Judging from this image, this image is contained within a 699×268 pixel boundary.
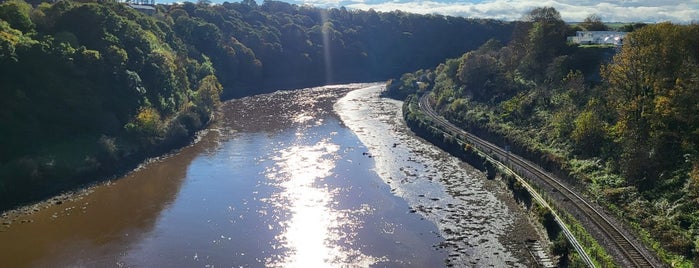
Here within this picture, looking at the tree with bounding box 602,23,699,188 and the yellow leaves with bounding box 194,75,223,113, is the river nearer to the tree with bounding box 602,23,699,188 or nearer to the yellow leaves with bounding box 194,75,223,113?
the tree with bounding box 602,23,699,188

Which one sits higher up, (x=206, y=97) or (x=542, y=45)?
(x=542, y=45)

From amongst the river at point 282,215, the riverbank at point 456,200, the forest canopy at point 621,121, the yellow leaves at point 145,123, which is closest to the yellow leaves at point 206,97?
the river at point 282,215

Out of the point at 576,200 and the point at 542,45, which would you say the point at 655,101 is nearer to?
the point at 576,200

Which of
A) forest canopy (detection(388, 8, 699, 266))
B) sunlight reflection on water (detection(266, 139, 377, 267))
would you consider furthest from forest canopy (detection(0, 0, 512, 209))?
forest canopy (detection(388, 8, 699, 266))

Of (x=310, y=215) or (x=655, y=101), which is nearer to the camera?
(x=655, y=101)

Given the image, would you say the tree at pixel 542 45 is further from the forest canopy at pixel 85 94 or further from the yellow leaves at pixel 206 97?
the yellow leaves at pixel 206 97

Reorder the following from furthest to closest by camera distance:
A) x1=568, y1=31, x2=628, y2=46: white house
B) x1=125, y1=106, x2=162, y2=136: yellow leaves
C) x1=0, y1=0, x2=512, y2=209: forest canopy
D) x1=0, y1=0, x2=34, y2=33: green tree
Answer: x1=568, y1=31, x2=628, y2=46: white house
x1=125, y1=106, x2=162, y2=136: yellow leaves
x1=0, y1=0, x2=34, y2=33: green tree
x1=0, y1=0, x2=512, y2=209: forest canopy

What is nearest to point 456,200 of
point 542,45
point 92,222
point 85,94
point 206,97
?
point 92,222
